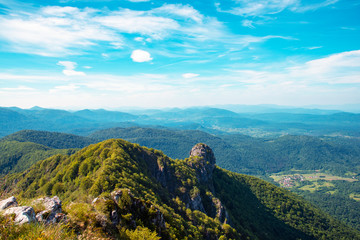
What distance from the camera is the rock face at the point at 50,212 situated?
1117 centimetres

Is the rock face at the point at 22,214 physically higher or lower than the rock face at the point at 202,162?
higher

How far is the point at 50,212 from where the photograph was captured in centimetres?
1170

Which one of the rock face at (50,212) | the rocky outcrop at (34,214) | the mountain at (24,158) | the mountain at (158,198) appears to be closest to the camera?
the rocky outcrop at (34,214)

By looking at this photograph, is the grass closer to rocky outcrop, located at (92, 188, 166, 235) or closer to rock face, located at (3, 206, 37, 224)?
rock face, located at (3, 206, 37, 224)

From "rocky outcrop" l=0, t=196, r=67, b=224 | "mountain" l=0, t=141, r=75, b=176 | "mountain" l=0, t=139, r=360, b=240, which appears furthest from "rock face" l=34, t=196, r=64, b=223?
"mountain" l=0, t=141, r=75, b=176

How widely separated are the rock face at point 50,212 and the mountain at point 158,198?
773 millimetres

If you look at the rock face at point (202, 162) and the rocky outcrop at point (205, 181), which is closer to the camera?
the rocky outcrop at point (205, 181)

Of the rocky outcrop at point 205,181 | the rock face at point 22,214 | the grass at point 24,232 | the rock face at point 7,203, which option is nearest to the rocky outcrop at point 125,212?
the rock face at point 22,214

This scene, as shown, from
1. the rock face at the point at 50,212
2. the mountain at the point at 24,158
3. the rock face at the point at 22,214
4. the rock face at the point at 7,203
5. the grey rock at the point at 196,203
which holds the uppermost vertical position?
the rock face at the point at 22,214

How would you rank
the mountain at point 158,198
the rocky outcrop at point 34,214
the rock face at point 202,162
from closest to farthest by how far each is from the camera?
the rocky outcrop at point 34,214, the mountain at point 158,198, the rock face at point 202,162

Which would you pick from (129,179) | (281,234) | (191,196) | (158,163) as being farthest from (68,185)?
(281,234)

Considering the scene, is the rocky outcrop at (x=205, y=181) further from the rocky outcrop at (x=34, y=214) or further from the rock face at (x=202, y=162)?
the rocky outcrop at (x=34, y=214)

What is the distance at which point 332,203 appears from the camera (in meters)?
198

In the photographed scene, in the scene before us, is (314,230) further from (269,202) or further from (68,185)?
(68,185)
